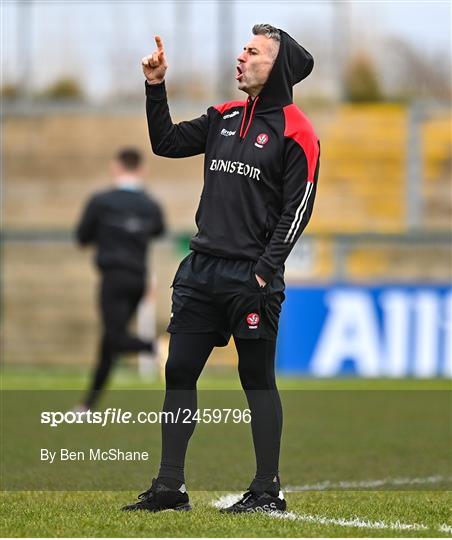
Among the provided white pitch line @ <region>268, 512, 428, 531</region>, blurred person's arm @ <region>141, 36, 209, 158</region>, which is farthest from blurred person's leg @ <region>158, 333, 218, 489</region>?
blurred person's arm @ <region>141, 36, 209, 158</region>

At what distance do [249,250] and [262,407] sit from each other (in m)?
0.69

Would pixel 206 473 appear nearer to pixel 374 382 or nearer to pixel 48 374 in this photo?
pixel 374 382

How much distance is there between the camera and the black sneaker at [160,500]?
5547 millimetres

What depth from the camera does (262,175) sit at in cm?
561

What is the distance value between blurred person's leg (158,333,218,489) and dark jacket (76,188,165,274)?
5124 millimetres

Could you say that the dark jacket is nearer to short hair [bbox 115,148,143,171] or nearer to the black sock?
short hair [bbox 115,148,143,171]

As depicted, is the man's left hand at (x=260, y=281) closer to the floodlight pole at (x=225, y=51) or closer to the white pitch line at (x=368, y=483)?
the white pitch line at (x=368, y=483)

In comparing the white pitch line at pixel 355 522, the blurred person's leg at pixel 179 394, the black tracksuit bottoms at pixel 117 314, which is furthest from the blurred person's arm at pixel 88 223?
the white pitch line at pixel 355 522

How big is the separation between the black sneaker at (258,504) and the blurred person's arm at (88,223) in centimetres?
538

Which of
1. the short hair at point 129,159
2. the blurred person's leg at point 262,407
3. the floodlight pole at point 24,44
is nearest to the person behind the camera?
the blurred person's leg at point 262,407

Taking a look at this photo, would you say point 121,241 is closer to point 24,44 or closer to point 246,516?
point 246,516

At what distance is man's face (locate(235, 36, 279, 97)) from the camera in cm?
566

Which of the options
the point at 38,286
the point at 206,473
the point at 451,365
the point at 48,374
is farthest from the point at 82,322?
the point at 206,473


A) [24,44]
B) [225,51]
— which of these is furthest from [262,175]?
[24,44]
